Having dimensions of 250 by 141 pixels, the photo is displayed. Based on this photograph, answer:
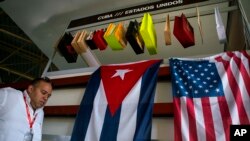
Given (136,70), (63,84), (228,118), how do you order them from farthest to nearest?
1. (63,84)
2. (136,70)
3. (228,118)

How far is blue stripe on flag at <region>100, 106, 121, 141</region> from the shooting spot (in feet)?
6.22

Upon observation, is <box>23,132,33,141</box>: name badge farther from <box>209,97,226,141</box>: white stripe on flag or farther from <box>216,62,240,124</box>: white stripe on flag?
<box>216,62,240,124</box>: white stripe on flag

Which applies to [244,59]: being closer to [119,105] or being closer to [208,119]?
[208,119]

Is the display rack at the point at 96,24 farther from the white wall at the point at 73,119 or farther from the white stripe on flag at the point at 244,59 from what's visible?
the white stripe on flag at the point at 244,59

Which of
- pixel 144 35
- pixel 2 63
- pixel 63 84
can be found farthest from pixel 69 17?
pixel 2 63

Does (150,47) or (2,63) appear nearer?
(150,47)

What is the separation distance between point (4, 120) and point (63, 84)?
0.64 metres

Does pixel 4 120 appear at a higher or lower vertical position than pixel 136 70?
lower

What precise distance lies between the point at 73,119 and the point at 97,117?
0.36 m

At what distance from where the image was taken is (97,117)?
80.0 inches

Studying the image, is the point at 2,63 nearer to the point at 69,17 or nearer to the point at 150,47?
the point at 69,17

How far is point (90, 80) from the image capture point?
90.6 inches

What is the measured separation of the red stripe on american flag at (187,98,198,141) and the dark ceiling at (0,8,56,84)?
706cm

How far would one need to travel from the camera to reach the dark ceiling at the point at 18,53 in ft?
27.1
